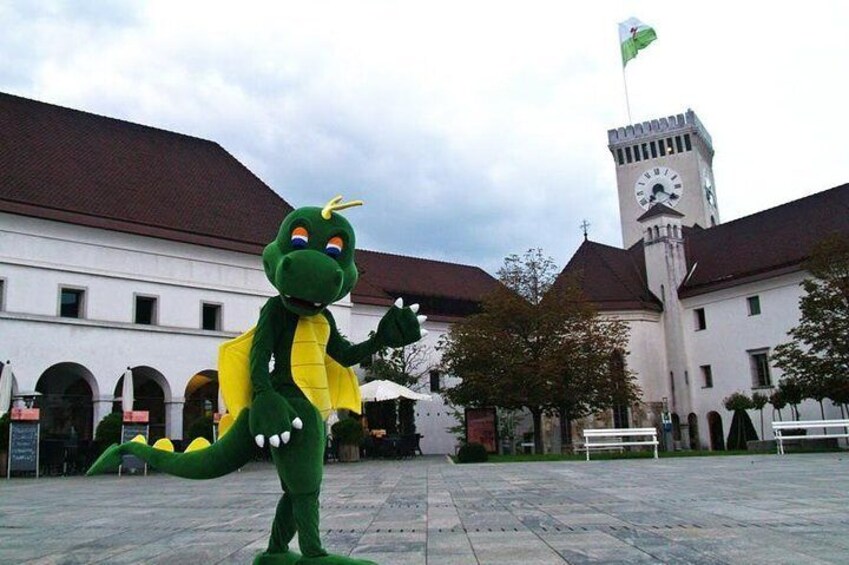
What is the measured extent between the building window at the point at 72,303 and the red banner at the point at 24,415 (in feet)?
23.3

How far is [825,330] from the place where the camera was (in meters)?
29.0

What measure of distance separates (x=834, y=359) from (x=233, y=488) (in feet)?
80.4

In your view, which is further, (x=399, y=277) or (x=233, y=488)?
(x=399, y=277)

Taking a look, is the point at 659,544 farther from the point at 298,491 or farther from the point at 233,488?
the point at 233,488

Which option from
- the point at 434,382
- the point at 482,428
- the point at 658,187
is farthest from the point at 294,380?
the point at 658,187

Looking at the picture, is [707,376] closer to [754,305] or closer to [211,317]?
[754,305]

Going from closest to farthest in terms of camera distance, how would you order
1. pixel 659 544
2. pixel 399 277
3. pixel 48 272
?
pixel 659 544 → pixel 48 272 → pixel 399 277

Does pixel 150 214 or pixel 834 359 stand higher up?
pixel 150 214

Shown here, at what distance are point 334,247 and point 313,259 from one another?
25cm

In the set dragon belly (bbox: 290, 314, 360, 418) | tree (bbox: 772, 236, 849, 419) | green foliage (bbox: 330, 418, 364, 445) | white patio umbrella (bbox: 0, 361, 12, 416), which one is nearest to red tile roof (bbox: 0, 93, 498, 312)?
white patio umbrella (bbox: 0, 361, 12, 416)

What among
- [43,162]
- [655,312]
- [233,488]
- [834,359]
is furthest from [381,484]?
[655,312]

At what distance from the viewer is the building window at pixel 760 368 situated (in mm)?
38656

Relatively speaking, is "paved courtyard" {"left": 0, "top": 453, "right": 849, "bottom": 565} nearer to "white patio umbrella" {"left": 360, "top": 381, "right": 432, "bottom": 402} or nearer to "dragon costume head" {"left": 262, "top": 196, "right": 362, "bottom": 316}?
"dragon costume head" {"left": 262, "top": 196, "right": 362, "bottom": 316}

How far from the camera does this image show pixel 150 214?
27.4m
